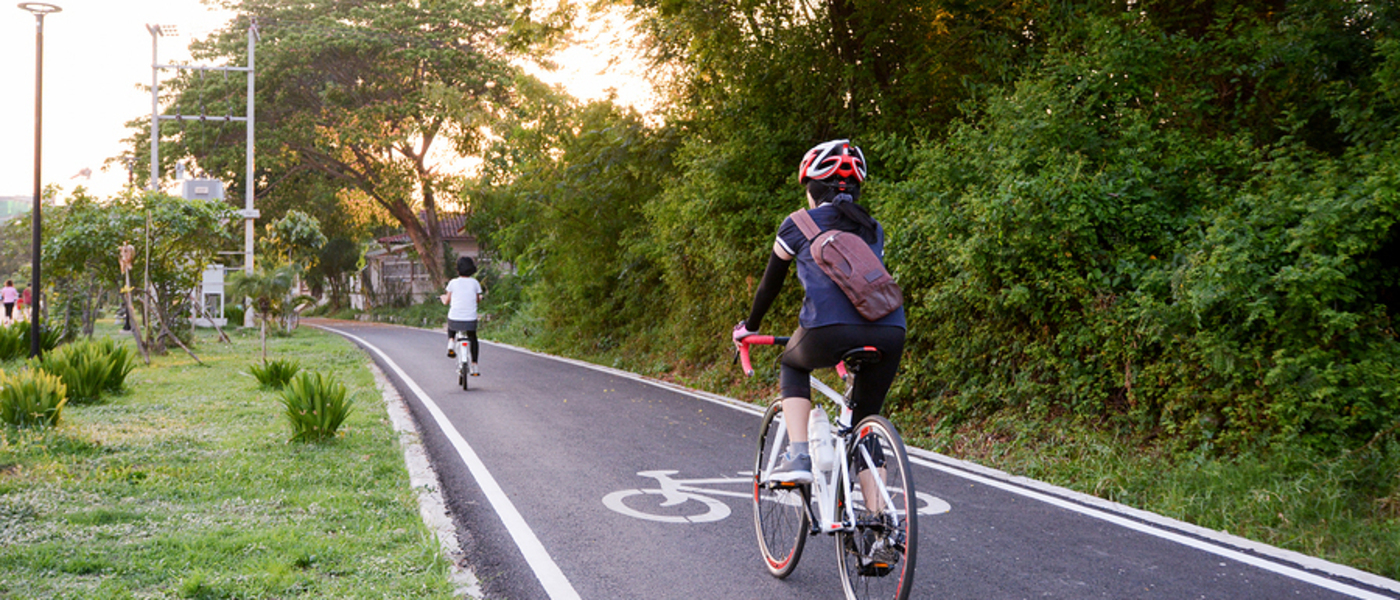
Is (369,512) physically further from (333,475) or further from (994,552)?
(994,552)

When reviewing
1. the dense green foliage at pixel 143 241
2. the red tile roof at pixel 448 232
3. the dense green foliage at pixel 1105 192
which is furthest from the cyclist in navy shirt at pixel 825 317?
the red tile roof at pixel 448 232

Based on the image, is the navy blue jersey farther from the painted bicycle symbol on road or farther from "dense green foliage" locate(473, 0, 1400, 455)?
"dense green foliage" locate(473, 0, 1400, 455)

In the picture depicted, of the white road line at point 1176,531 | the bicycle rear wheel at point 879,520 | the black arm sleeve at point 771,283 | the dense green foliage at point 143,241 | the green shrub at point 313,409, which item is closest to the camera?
the bicycle rear wheel at point 879,520

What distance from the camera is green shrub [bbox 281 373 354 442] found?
8117 millimetres

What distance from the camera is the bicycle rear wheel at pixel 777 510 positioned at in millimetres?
4551

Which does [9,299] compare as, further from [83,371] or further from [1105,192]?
[1105,192]

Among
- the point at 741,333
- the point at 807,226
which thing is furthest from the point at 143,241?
the point at 807,226

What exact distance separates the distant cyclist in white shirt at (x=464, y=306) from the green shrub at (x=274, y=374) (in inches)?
82.1

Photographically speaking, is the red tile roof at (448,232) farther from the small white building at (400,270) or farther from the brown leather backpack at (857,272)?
the brown leather backpack at (857,272)

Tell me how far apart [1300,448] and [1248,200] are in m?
1.82

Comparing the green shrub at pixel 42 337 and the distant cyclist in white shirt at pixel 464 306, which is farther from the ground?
the distant cyclist in white shirt at pixel 464 306

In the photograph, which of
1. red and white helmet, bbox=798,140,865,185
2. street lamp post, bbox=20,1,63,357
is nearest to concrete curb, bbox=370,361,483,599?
red and white helmet, bbox=798,140,865,185

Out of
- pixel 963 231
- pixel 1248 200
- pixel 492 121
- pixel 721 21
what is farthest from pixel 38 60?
pixel 492 121

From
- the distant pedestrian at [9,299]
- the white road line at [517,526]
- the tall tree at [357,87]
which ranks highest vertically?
the tall tree at [357,87]
